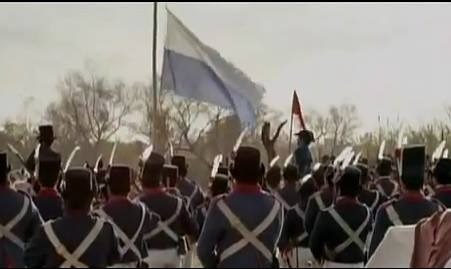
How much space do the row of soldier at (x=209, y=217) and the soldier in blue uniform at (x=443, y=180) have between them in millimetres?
11

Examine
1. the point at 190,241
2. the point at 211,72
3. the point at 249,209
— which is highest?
the point at 211,72

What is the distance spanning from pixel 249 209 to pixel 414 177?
1.81 metres

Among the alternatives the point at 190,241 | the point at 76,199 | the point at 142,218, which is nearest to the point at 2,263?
the point at 142,218

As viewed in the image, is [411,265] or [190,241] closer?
[411,265]

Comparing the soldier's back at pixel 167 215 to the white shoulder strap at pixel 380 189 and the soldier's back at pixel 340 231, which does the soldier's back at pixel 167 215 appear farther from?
the white shoulder strap at pixel 380 189

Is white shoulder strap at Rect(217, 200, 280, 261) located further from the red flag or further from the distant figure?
the red flag

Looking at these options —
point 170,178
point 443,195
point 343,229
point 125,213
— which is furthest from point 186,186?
point 125,213

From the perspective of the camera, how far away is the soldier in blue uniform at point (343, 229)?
10.0m

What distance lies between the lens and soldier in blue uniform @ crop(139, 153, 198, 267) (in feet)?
35.5

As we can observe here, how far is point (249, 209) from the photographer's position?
7773 millimetres

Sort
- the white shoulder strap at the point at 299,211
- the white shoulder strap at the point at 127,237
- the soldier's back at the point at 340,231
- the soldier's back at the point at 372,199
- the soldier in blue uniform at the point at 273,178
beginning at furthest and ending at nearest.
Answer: the soldier in blue uniform at the point at 273,178
the soldier's back at the point at 372,199
the white shoulder strap at the point at 299,211
the soldier's back at the point at 340,231
the white shoulder strap at the point at 127,237

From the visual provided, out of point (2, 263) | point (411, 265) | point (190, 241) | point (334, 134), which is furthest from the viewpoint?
point (334, 134)

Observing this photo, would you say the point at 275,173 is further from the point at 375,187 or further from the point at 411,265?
the point at 411,265

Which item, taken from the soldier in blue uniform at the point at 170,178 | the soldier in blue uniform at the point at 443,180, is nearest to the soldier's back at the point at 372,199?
the soldier in blue uniform at the point at 443,180
